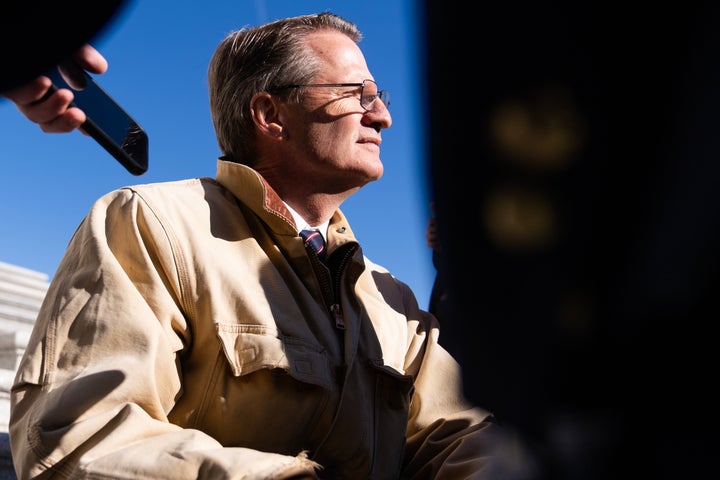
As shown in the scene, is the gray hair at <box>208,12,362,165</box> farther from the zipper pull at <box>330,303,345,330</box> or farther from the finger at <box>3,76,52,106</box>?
the finger at <box>3,76,52,106</box>

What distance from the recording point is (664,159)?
60 centimetres

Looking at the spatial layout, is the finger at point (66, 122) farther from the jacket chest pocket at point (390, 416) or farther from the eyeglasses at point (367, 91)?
the eyeglasses at point (367, 91)

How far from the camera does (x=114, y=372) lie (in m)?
1.62

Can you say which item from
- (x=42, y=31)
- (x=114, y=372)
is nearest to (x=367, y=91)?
(x=114, y=372)

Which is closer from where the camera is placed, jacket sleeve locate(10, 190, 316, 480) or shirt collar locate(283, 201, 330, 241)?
jacket sleeve locate(10, 190, 316, 480)

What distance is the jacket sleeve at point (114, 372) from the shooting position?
1459 mm

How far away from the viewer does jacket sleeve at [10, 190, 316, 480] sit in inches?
57.4

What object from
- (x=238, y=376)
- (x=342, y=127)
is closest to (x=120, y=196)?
(x=238, y=376)

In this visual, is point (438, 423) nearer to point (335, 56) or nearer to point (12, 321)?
point (335, 56)

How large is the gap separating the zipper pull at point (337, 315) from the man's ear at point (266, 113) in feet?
2.77

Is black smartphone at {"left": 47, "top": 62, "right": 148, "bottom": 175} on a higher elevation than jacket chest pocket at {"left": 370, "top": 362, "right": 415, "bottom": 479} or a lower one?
higher

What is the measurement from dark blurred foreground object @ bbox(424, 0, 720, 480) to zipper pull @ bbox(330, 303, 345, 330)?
143cm

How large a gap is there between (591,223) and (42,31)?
1.65ft

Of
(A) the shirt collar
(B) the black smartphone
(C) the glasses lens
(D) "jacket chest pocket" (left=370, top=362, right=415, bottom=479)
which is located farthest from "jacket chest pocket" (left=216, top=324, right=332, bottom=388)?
(C) the glasses lens
